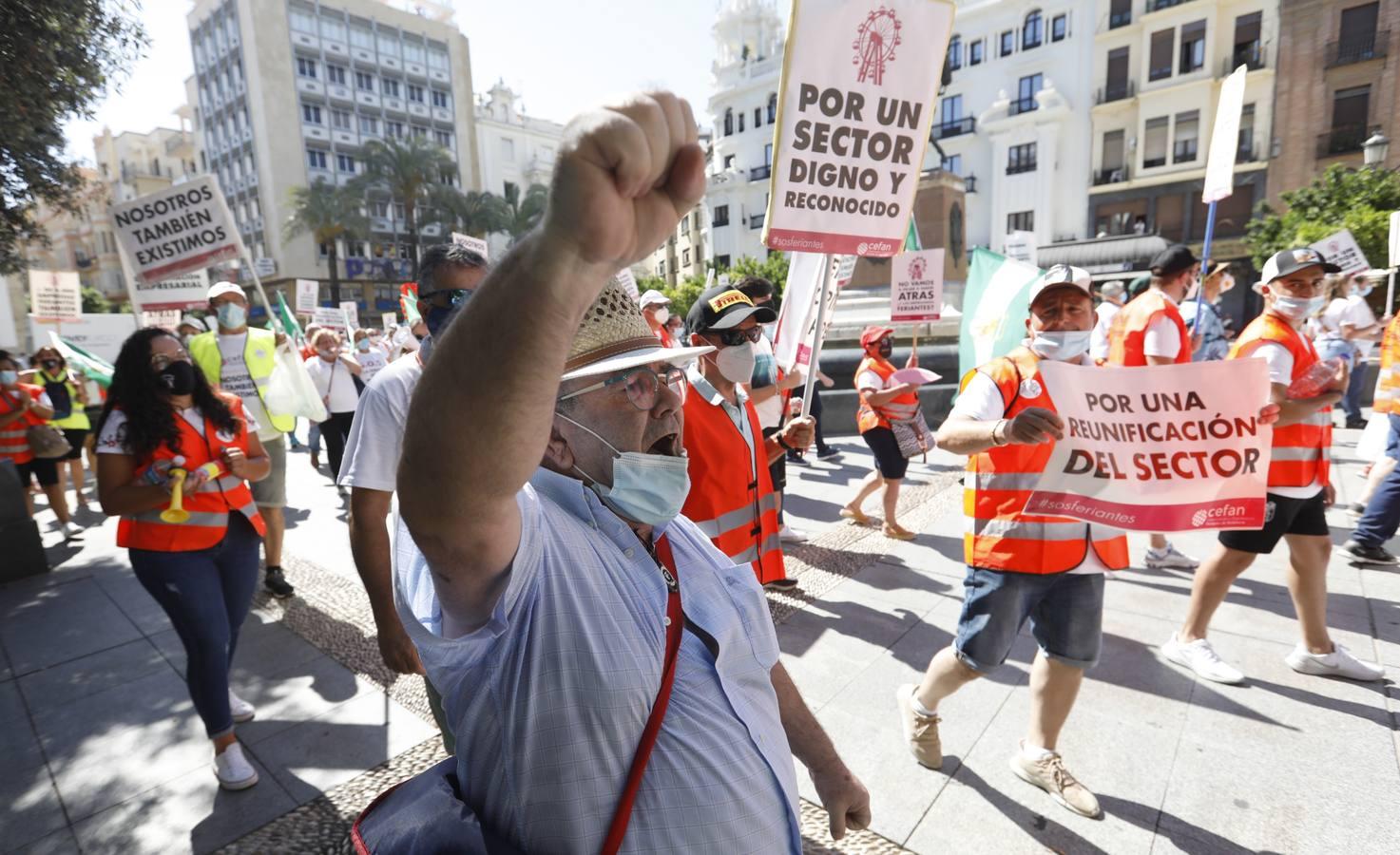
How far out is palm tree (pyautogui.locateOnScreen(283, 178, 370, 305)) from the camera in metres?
37.6

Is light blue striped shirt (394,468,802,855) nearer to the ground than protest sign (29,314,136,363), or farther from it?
nearer to the ground

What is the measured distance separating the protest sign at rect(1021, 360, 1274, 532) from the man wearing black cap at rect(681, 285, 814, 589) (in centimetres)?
109

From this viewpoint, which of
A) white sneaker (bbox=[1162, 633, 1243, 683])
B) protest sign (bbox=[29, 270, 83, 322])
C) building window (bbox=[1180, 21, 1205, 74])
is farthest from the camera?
building window (bbox=[1180, 21, 1205, 74])

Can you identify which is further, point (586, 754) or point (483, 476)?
point (586, 754)

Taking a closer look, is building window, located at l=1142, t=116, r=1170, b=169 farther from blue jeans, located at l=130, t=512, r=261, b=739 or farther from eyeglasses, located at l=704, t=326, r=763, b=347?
blue jeans, located at l=130, t=512, r=261, b=739

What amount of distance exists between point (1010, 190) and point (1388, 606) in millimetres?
34966

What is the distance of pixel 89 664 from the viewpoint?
416cm

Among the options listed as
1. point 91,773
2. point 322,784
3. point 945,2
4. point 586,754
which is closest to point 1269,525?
point 945,2

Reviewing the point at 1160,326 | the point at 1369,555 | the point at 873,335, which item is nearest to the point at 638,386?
the point at 1160,326

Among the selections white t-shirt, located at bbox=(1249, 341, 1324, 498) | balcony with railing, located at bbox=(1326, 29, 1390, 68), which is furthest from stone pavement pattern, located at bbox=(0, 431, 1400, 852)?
balcony with railing, located at bbox=(1326, 29, 1390, 68)

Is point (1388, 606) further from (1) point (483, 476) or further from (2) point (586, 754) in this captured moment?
(1) point (483, 476)

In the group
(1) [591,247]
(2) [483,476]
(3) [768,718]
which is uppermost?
(1) [591,247]

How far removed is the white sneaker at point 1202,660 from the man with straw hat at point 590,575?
2680mm

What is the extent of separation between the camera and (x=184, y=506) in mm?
2961
